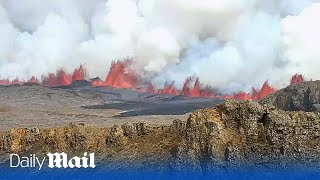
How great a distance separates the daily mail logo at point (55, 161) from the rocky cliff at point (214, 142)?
2.96 metres

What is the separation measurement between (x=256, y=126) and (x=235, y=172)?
48.4 feet

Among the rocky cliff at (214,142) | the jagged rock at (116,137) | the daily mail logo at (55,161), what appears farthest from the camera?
the jagged rock at (116,137)

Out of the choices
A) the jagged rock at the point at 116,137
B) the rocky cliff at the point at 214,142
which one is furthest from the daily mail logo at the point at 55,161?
the jagged rock at the point at 116,137

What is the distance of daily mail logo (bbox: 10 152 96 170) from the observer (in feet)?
514

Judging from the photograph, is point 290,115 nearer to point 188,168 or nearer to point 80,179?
point 188,168

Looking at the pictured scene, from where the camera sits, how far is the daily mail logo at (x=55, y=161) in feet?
514

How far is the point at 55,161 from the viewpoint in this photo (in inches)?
6289

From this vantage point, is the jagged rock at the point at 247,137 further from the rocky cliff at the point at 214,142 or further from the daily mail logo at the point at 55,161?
the daily mail logo at the point at 55,161

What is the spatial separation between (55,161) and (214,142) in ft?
144

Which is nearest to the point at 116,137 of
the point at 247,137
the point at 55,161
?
the point at 55,161

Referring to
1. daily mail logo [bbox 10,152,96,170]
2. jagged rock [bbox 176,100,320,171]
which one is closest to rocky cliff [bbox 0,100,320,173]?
jagged rock [bbox 176,100,320,171]

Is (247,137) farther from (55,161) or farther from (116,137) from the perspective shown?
(55,161)

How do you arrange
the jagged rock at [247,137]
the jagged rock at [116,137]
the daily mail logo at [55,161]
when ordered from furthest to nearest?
the jagged rock at [116,137] < the daily mail logo at [55,161] < the jagged rock at [247,137]

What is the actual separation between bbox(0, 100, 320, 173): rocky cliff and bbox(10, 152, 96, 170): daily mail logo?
2958 mm
